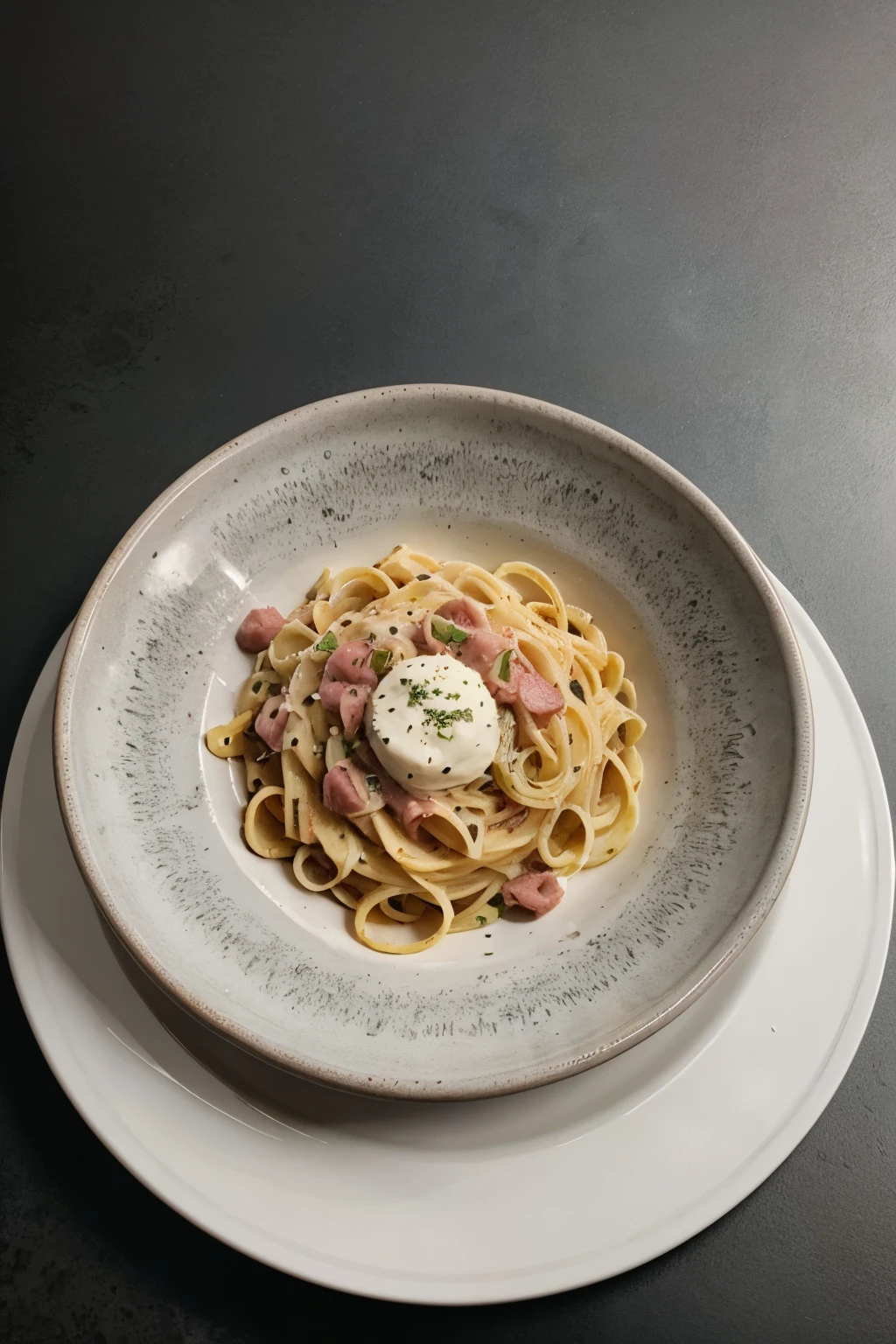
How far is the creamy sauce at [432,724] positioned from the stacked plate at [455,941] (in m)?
0.61

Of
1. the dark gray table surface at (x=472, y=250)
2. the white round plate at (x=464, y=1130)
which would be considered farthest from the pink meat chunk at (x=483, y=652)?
the dark gray table surface at (x=472, y=250)

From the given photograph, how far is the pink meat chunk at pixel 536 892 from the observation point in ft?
11.9

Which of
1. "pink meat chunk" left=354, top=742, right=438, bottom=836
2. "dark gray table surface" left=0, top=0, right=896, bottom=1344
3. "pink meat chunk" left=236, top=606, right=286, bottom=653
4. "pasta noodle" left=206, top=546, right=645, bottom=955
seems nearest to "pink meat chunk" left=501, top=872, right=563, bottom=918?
"pasta noodle" left=206, top=546, right=645, bottom=955

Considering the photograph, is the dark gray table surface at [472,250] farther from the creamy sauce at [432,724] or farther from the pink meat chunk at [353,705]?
the creamy sauce at [432,724]

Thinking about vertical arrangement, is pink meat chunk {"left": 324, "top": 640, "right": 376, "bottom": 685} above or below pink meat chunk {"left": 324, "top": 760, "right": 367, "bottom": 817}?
above

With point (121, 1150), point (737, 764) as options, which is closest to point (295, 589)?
point (737, 764)

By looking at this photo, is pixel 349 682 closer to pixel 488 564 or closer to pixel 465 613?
pixel 465 613

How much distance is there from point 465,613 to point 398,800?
78 cm

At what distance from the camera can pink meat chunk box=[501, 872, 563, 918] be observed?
3.62 m

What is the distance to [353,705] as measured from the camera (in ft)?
12.1

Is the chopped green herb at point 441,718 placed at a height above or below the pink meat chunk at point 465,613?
below

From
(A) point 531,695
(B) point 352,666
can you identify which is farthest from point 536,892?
(B) point 352,666

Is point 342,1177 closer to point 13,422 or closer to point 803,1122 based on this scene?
point 803,1122

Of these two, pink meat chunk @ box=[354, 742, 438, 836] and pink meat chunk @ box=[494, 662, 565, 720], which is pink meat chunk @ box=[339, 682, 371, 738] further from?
pink meat chunk @ box=[494, 662, 565, 720]
